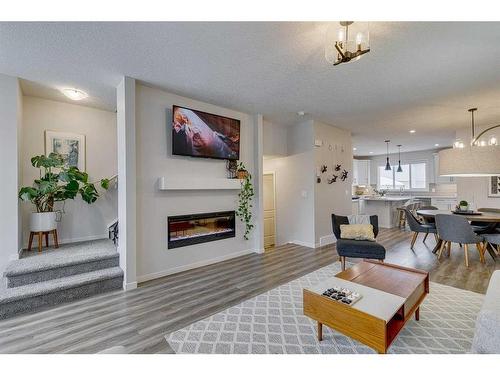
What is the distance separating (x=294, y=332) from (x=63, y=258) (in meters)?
2.94

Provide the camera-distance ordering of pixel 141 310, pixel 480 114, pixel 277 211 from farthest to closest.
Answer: pixel 277 211, pixel 480 114, pixel 141 310

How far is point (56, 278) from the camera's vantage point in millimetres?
2797

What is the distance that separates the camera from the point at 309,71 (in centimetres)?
284

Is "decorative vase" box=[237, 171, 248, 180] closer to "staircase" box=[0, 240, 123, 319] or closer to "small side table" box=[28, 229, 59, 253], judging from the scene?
"staircase" box=[0, 240, 123, 319]

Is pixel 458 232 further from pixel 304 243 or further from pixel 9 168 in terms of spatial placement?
pixel 9 168

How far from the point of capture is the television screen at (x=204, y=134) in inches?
138

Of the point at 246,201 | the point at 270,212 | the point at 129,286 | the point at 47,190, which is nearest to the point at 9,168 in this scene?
the point at 47,190

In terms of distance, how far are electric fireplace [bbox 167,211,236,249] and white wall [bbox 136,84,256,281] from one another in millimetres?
80

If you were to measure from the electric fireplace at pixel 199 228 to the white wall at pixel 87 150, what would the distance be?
1.50 metres

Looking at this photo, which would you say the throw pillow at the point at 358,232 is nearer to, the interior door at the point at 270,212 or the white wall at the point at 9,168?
the interior door at the point at 270,212

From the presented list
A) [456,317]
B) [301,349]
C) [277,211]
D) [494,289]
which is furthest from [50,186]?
[456,317]

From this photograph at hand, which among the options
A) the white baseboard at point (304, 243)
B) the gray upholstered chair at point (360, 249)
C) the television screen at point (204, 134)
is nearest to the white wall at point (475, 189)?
the gray upholstered chair at point (360, 249)
